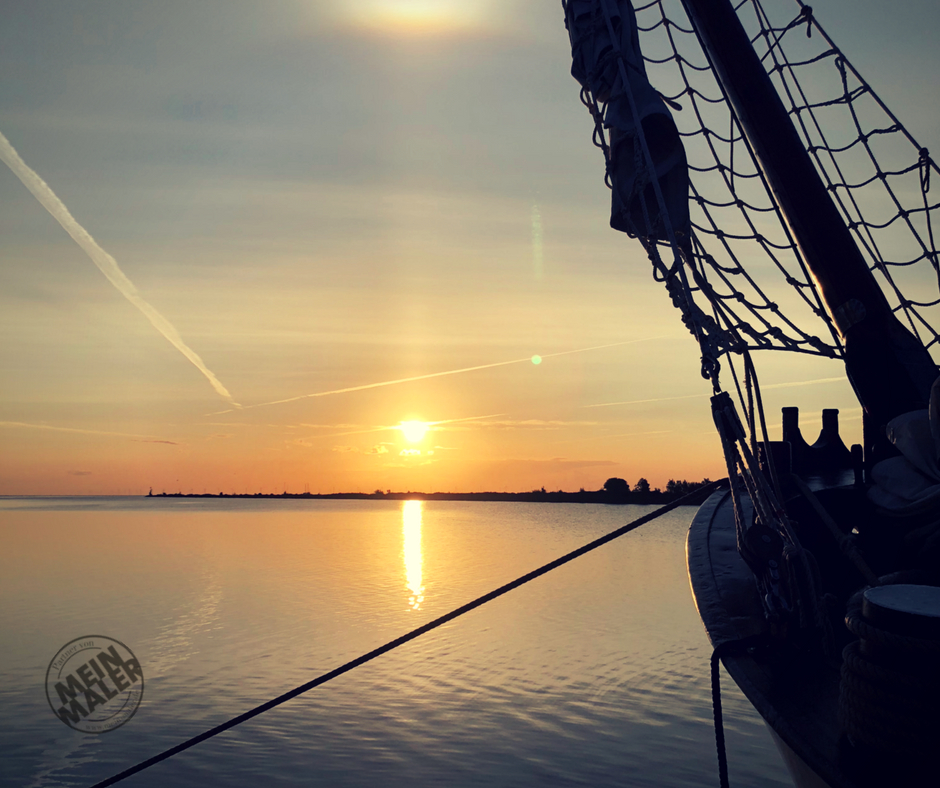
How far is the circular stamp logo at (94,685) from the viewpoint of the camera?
11922 mm

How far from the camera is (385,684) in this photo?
14.0 m

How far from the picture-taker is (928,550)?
3.85 metres

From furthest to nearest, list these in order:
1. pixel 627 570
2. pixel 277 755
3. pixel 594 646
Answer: pixel 627 570 → pixel 594 646 → pixel 277 755

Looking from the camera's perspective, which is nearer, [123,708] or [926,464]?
[926,464]

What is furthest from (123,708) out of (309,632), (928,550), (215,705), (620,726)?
(928,550)

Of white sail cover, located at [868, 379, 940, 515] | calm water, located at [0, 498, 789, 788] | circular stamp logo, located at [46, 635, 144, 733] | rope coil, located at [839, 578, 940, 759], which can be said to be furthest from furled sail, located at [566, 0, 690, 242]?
circular stamp logo, located at [46, 635, 144, 733]

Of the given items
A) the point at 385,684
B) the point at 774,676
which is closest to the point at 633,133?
the point at 774,676

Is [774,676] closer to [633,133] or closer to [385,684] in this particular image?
[633,133]

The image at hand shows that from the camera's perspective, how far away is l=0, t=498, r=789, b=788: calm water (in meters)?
9.72

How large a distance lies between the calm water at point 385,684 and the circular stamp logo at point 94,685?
0.87 feet

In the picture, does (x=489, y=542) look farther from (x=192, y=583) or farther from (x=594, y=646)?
(x=594, y=646)

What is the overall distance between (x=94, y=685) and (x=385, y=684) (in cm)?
605

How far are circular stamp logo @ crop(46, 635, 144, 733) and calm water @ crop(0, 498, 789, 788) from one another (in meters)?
0.26

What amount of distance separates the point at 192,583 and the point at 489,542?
1155 inches
